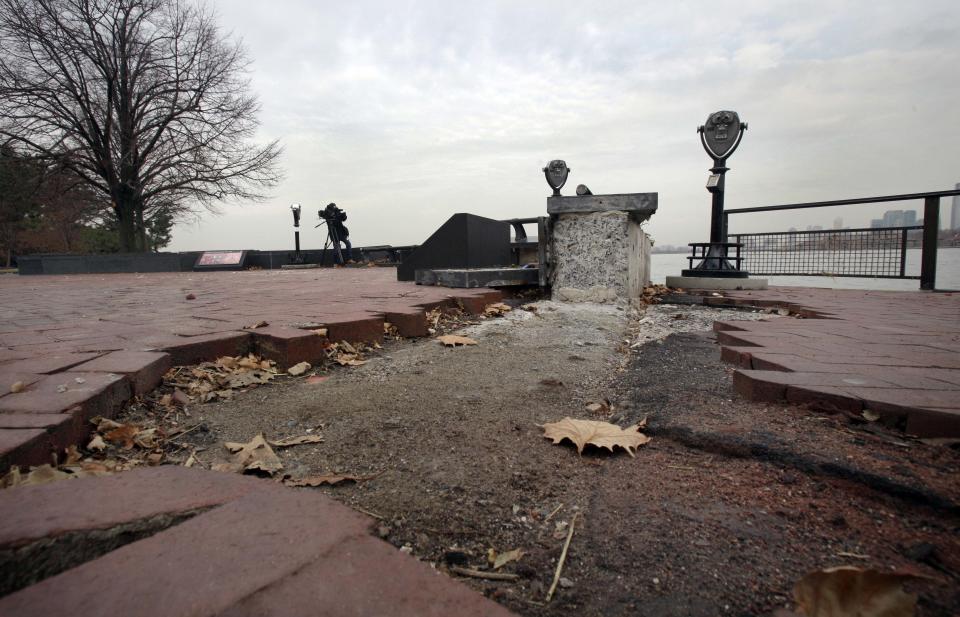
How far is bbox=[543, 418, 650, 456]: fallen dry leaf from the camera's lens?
131 cm

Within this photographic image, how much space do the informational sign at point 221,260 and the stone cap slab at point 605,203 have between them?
1394 centimetres

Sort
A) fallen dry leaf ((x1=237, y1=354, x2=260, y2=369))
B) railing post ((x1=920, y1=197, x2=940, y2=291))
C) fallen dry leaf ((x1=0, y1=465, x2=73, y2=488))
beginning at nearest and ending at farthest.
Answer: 1. fallen dry leaf ((x1=0, y1=465, x2=73, y2=488))
2. fallen dry leaf ((x1=237, y1=354, x2=260, y2=369))
3. railing post ((x1=920, y1=197, x2=940, y2=291))

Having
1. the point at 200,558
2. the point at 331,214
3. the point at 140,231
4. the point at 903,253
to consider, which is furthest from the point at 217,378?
the point at 140,231

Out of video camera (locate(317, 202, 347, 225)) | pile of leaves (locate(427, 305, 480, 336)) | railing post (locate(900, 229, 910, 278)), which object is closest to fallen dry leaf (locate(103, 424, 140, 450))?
pile of leaves (locate(427, 305, 480, 336))

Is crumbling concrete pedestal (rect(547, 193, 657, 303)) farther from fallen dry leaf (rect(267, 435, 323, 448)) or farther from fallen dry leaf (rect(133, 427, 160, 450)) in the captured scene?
fallen dry leaf (rect(133, 427, 160, 450))

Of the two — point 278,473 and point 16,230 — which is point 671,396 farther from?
point 16,230

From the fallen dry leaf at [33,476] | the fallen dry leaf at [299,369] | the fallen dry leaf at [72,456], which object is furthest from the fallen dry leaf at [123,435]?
the fallen dry leaf at [299,369]

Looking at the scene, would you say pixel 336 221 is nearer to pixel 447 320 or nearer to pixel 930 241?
pixel 447 320

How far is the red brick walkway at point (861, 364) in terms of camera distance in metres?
1.31

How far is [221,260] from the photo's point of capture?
15.5 m

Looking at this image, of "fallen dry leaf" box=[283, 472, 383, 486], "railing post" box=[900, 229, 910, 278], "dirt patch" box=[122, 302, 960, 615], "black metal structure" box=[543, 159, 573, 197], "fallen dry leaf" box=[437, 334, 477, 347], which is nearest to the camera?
"dirt patch" box=[122, 302, 960, 615]

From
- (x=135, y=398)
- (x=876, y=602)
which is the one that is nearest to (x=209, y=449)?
(x=135, y=398)

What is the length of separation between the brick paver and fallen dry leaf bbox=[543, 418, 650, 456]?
0.63 meters

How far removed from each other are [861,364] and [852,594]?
1.39 metres
